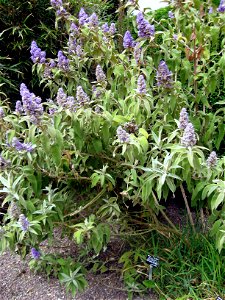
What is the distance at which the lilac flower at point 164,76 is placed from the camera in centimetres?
240

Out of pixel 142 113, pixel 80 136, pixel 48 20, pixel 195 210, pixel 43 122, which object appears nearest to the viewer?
pixel 43 122

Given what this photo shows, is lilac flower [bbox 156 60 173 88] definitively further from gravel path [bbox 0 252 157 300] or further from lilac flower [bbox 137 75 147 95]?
gravel path [bbox 0 252 157 300]

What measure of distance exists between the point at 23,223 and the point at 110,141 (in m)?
0.66

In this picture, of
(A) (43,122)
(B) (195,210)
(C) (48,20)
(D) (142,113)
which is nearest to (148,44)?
(D) (142,113)

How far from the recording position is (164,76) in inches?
95.4

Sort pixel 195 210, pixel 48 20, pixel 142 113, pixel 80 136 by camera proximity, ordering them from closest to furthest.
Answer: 1. pixel 80 136
2. pixel 142 113
3. pixel 195 210
4. pixel 48 20

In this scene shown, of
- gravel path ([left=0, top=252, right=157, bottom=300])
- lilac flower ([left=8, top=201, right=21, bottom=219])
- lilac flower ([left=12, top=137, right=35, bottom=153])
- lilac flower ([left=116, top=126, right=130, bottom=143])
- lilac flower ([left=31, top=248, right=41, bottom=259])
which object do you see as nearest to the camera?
lilac flower ([left=116, top=126, right=130, bottom=143])

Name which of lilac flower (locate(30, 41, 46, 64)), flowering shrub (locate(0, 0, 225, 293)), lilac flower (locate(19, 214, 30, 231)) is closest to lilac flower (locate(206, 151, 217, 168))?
flowering shrub (locate(0, 0, 225, 293))

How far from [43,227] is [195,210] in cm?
129

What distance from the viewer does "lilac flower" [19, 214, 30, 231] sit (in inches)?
90.8

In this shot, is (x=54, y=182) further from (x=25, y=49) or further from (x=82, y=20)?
(x=25, y=49)

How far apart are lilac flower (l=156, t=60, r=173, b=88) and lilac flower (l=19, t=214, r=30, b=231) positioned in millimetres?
1043

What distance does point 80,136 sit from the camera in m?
2.26

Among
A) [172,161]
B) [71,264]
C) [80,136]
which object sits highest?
[80,136]
